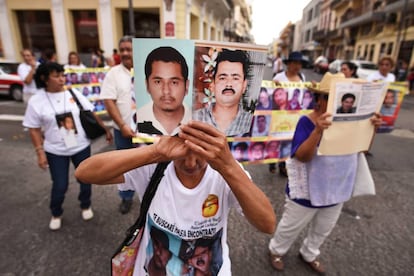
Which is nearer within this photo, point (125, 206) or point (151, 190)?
point (151, 190)

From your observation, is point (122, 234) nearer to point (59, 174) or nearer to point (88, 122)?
point (59, 174)

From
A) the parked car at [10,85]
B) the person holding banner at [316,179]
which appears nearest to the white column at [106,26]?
the parked car at [10,85]

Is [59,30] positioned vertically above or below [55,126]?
above

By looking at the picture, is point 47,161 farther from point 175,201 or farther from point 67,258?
point 175,201

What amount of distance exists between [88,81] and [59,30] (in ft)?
33.5

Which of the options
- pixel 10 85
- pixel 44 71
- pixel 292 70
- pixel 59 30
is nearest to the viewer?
pixel 44 71

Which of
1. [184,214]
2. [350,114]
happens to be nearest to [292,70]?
[350,114]

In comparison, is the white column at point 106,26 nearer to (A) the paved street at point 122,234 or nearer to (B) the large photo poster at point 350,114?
(A) the paved street at point 122,234

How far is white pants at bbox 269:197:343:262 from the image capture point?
2.19m

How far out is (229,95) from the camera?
37.5 inches

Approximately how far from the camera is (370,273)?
2436 mm

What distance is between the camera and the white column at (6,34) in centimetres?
1519

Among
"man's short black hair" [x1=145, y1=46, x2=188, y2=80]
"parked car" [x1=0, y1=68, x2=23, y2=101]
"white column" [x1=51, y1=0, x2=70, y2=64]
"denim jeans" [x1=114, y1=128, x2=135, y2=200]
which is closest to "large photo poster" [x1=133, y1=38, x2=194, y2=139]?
"man's short black hair" [x1=145, y1=46, x2=188, y2=80]

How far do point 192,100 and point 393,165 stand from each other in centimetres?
548
